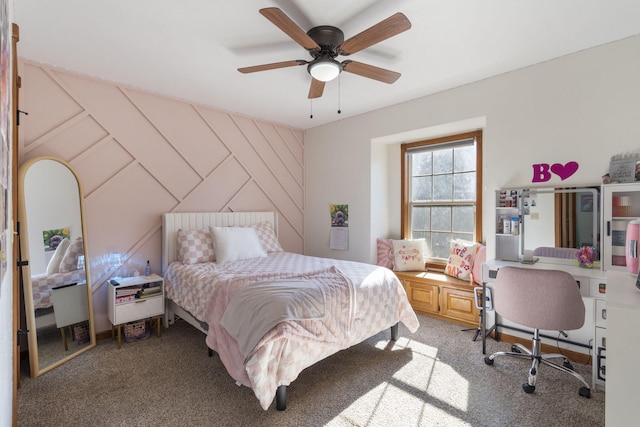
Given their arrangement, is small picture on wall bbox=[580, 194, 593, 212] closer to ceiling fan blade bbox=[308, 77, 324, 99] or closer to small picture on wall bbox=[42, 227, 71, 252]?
ceiling fan blade bbox=[308, 77, 324, 99]

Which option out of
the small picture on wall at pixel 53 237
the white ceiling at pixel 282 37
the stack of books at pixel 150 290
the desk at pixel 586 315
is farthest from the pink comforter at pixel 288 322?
the white ceiling at pixel 282 37

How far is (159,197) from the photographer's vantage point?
330 centimetres

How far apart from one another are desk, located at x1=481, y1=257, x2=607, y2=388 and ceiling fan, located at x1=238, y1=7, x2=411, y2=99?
191 centimetres

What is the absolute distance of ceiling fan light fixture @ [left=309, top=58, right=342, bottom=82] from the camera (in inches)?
80.7

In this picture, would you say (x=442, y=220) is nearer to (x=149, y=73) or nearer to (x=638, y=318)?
(x=638, y=318)

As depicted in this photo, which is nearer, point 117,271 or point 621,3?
point 621,3

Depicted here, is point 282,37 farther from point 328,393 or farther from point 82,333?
point 82,333

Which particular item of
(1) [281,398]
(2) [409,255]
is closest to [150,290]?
(1) [281,398]

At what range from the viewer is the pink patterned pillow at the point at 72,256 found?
102 inches

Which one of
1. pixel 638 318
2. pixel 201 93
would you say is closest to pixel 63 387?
pixel 201 93

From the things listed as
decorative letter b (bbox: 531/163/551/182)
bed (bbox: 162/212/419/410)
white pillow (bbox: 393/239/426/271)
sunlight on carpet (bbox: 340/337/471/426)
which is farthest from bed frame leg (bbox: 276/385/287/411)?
decorative letter b (bbox: 531/163/551/182)

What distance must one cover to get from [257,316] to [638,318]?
1.68 metres

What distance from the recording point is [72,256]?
2.64 metres

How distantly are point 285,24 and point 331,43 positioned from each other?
52cm
